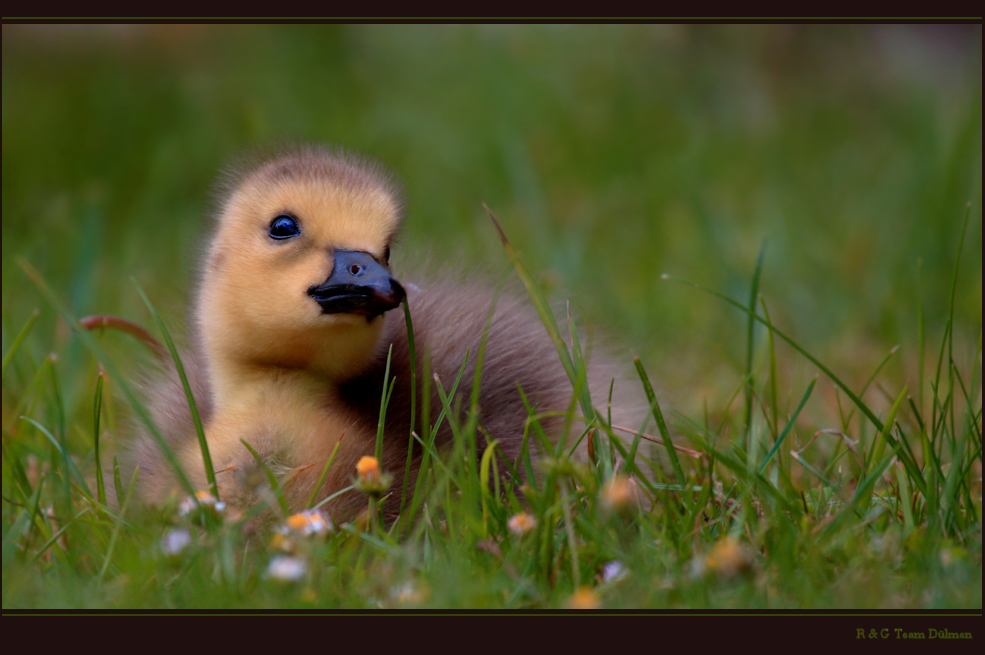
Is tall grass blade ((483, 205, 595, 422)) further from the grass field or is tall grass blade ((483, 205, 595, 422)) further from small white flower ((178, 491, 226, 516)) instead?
small white flower ((178, 491, 226, 516))

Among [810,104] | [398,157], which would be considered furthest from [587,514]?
[810,104]

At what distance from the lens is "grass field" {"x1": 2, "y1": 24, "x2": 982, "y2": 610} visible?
5.26 ft

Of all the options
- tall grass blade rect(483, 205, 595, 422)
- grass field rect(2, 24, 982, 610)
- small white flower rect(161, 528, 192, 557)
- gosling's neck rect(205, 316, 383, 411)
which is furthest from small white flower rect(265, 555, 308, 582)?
tall grass blade rect(483, 205, 595, 422)

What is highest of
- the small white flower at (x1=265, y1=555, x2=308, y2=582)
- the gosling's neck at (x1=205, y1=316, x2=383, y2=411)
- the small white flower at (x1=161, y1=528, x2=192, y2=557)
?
the gosling's neck at (x1=205, y1=316, x2=383, y2=411)

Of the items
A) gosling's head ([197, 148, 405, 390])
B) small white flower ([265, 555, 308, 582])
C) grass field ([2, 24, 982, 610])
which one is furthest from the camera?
gosling's head ([197, 148, 405, 390])

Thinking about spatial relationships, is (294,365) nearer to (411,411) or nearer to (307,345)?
(307,345)

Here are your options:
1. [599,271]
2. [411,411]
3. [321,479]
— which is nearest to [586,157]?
[599,271]

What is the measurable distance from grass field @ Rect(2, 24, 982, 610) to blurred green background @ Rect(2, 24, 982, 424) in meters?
0.02

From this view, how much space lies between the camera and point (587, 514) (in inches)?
68.4

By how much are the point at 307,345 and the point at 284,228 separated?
9.3 inches

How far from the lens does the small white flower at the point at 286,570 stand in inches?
59.1

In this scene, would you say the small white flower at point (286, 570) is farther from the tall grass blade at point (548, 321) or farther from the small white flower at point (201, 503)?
the tall grass blade at point (548, 321)

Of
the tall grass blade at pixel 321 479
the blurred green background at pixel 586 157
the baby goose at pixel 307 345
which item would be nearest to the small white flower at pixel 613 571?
the baby goose at pixel 307 345

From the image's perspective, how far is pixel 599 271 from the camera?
3.95 meters
